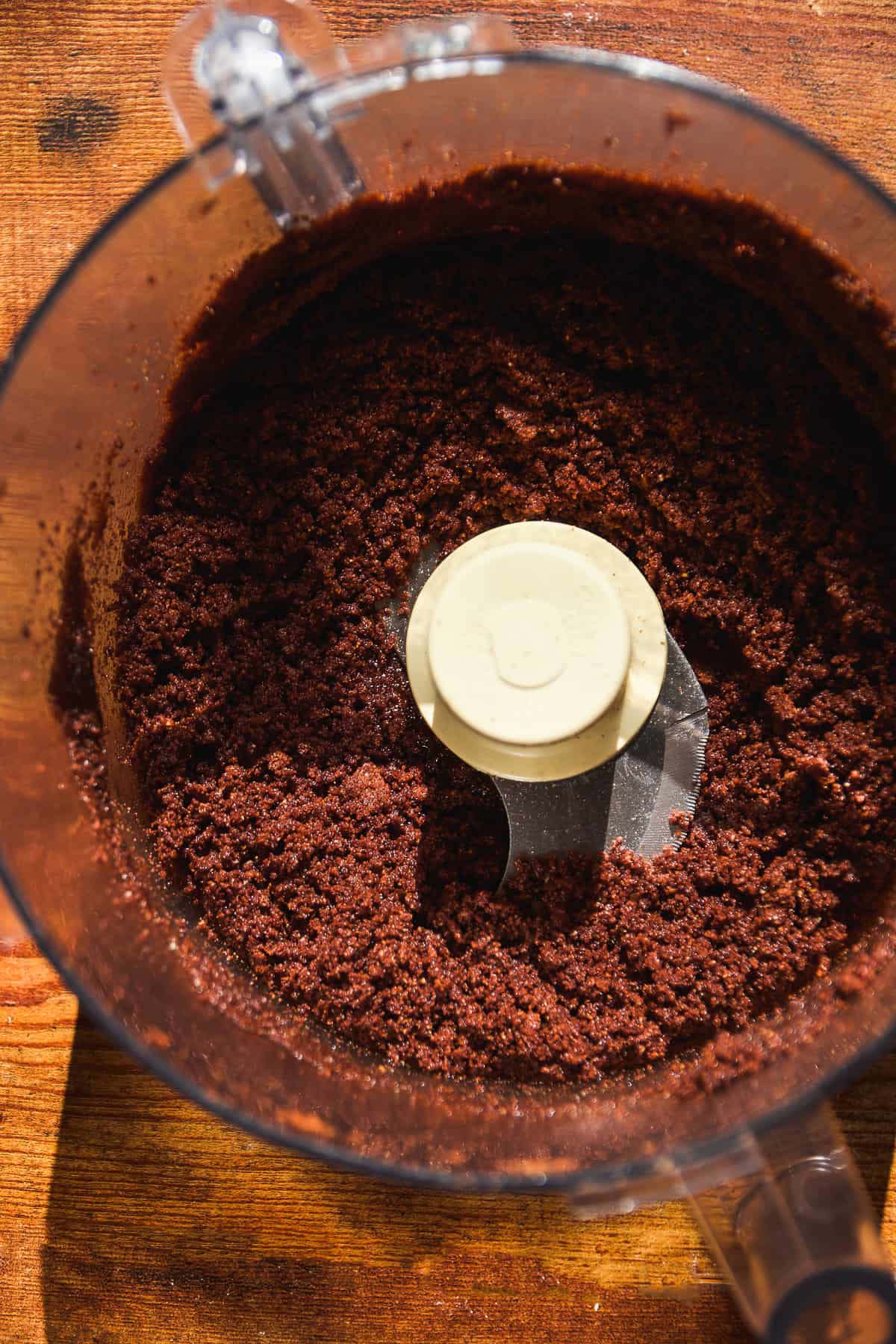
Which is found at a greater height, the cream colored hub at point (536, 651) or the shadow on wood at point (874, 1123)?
the cream colored hub at point (536, 651)

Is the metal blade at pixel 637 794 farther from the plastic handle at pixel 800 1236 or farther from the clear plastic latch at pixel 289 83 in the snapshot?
the clear plastic latch at pixel 289 83

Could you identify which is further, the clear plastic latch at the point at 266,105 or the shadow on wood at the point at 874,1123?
the shadow on wood at the point at 874,1123

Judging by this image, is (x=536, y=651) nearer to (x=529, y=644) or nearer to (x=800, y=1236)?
(x=529, y=644)

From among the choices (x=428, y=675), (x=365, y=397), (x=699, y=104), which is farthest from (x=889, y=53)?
(x=428, y=675)

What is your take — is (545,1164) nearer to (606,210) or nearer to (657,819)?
(657,819)

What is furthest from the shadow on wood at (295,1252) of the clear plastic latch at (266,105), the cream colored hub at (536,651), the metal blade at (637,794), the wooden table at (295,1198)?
the clear plastic latch at (266,105)

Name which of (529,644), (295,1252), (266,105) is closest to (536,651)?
(529,644)

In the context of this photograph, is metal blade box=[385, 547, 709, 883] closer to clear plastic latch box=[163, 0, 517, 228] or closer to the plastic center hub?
the plastic center hub
